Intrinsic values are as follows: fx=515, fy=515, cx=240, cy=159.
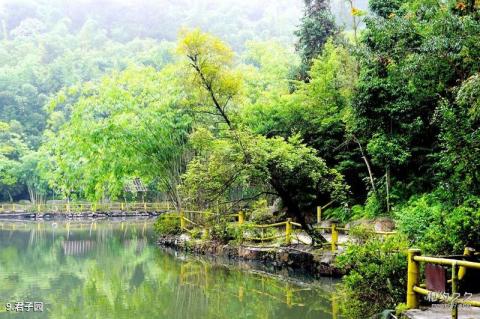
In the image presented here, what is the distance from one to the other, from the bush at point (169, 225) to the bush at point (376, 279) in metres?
12.2

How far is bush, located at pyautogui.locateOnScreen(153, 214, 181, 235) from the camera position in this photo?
18584 mm

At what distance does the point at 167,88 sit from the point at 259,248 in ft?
26.0

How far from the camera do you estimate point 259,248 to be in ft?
44.8

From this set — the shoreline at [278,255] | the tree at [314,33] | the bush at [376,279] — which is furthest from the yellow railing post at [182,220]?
the bush at [376,279]

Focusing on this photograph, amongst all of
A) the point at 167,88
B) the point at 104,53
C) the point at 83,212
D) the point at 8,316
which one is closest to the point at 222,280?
the point at 8,316

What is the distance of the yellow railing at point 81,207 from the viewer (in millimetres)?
37031

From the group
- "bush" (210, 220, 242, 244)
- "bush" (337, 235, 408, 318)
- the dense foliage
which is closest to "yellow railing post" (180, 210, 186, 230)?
the dense foliage

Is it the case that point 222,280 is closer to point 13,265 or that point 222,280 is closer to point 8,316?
point 8,316

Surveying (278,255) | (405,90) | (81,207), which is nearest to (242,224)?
(278,255)

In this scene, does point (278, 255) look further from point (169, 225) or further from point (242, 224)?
point (169, 225)


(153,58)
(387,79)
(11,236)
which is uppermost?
(153,58)

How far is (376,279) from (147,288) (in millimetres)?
5802

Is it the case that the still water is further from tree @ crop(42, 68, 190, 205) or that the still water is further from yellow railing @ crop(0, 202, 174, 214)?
yellow railing @ crop(0, 202, 174, 214)

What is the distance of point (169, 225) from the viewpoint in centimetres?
1881
